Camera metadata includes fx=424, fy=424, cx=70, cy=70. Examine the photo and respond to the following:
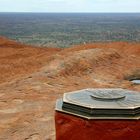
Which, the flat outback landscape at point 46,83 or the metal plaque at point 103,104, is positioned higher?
the metal plaque at point 103,104

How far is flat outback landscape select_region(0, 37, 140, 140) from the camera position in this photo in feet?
22.8

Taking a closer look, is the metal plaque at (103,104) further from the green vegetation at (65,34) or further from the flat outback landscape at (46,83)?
the green vegetation at (65,34)

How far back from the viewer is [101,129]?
443cm

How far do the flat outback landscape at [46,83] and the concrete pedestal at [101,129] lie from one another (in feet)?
6.27

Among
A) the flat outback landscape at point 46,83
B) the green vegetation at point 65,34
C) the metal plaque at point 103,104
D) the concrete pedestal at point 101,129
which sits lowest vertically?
the green vegetation at point 65,34

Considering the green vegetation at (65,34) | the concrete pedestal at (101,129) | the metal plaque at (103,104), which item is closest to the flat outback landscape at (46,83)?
the metal plaque at (103,104)

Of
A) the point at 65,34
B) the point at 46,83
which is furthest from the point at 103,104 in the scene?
the point at 65,34

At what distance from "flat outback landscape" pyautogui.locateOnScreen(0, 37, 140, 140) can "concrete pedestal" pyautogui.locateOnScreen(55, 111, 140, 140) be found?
6.27 feet

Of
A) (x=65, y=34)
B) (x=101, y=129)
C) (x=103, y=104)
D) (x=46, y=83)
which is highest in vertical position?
→ (x=103, y=104)

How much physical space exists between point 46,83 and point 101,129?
5.60m

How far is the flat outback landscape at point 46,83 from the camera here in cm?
695

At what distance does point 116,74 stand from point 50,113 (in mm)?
4506

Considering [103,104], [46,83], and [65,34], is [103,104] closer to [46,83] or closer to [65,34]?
[46,83]

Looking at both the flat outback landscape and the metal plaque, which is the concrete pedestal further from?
the flat outback landscape
